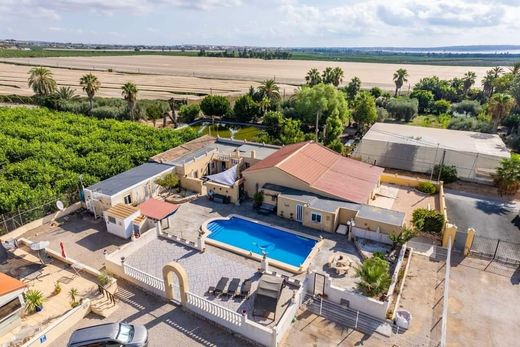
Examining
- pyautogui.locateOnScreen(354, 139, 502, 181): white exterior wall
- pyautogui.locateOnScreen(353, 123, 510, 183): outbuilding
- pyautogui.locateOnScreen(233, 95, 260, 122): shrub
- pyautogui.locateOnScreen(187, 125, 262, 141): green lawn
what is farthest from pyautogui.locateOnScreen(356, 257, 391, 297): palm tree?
pyautogui.locateOnScreen(233, 95, 260, 122): shrub

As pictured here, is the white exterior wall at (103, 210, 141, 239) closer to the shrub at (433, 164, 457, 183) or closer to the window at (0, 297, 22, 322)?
the window at (0, 297, 22, 322)

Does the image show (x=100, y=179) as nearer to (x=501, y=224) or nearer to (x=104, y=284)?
(x=104, y=284)

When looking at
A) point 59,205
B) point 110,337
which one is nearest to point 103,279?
point 110,337

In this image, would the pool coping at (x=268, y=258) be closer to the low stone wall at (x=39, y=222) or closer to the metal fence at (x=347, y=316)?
the metal fence at (x=347, y=316)

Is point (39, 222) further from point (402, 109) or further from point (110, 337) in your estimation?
point (402, 109)

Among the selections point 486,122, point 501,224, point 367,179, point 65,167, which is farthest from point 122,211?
point 486,122

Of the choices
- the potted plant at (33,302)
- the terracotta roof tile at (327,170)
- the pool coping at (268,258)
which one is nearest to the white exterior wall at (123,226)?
the pool coping at (268,258)
